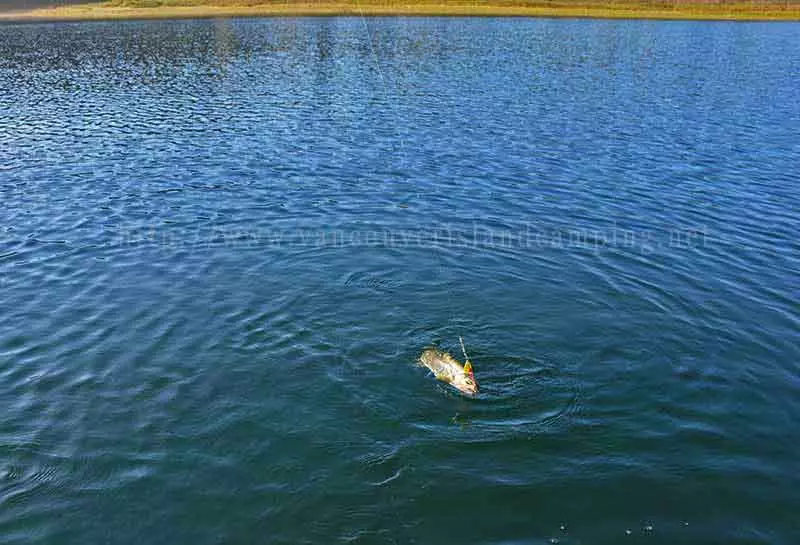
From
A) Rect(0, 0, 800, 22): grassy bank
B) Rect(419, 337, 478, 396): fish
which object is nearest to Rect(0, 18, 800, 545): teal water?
Rect(419, 337, 478, 396): fish

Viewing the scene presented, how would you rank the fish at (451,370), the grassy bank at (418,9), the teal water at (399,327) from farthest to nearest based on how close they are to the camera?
the grassy bank at (418,9) → the fish at (451,370) → the teal water at (399,327)

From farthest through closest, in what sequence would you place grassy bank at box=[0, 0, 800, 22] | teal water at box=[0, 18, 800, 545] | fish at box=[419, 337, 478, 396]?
1. grassy bank at box=[0, 0, 800, 22]
2. fish at box=[419, 337, 478, 396]
3. teal water at box=[0, 18, 800, 545]

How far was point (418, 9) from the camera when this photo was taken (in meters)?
134

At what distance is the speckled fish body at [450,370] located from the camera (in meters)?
17.8

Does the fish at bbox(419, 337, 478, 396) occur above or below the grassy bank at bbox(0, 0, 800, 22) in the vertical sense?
below

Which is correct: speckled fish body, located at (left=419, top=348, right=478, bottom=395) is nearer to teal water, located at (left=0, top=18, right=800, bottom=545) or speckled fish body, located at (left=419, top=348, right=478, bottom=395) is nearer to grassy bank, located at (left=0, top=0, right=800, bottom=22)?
teal water, located at (left=0, top=18, right=800, bottom=545)

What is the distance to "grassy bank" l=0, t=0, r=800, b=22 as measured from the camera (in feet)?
419

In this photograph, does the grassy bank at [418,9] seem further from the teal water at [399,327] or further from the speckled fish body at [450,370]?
the speckled fish body at [450,370]

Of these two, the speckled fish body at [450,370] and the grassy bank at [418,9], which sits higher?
the grassy bank at [418,9]

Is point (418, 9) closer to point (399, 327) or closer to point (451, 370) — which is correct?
point (399, 327)

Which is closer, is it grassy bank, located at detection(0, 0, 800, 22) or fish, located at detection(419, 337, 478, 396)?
fish, located at detection(419, 337, 478, 396)

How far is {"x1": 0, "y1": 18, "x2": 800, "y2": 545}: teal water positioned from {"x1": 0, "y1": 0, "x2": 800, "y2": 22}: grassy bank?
87603 millimetres

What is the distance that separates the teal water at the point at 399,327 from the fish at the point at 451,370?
0.39 meters

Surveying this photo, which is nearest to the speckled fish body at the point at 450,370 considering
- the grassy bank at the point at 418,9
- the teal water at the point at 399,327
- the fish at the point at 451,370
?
the fish at the point at 451,370
